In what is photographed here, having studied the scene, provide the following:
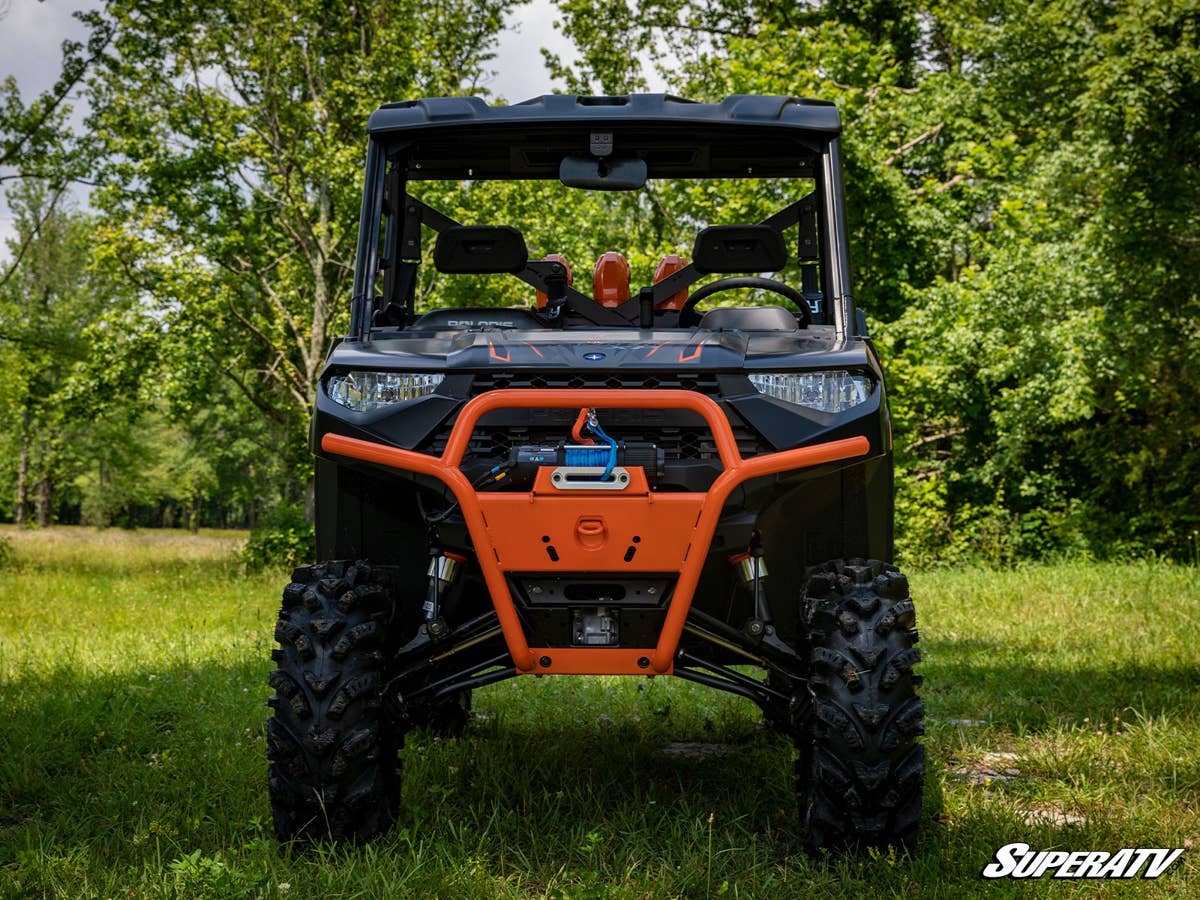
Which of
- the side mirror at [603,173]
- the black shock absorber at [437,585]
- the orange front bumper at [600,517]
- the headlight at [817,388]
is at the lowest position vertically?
the black shock absorber at [437,585]

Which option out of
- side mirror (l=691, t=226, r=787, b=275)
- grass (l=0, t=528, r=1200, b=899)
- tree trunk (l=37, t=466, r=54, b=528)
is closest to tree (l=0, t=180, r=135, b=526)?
tree trunk (l=37, t=466, r=54, b=528)

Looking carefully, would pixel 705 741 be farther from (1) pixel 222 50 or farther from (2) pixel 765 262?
(1) pixel 222 50

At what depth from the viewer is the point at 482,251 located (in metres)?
4.11

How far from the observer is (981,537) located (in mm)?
17516

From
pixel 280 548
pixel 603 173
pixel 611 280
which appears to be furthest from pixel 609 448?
pixel 280 548

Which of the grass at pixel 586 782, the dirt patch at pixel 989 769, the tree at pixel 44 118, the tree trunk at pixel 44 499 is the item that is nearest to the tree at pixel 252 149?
the tree at pixel 44 118

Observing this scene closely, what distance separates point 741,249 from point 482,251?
3.08ft

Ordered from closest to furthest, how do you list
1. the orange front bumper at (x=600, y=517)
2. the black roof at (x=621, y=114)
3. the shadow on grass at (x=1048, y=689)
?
the orange front bumper at (x=600, y=517)
the black roof at (x=621, y=114)
the shadow on grass at (x=1048, y=689)

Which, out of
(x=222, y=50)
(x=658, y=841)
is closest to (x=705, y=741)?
(x=658, y=841)

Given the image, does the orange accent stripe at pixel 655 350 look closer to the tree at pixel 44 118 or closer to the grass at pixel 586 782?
the grass at pixel 586 782

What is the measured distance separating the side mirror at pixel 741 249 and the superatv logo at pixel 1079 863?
2.04 meters

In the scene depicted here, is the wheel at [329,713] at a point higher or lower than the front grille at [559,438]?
lower

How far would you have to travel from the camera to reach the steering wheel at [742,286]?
148 inches

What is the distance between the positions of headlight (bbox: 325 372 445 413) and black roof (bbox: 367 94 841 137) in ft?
3.73
